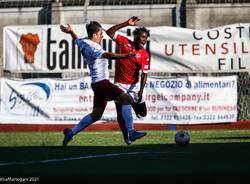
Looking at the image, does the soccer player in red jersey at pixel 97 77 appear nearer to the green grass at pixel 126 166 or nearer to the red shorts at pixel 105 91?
the red shorts at pixel 105 91

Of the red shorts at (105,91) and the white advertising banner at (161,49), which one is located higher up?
the white advertising banner at (161,49)

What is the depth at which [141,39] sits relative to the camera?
1075cm

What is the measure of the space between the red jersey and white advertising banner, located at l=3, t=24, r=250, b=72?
6449mm

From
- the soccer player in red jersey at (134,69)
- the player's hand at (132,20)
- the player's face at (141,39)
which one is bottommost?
the soccer player in red jersey at (134,69)

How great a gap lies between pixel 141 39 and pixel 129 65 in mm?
606

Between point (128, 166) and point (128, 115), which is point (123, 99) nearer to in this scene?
point (128, 115)

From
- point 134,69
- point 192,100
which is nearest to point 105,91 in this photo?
point 134,69

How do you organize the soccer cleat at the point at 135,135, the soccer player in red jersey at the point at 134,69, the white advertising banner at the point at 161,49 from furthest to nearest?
the white advertising banner at the point at 161,49 < the soccer player in red jersey at the point at 134,69 < the soccer cleat at the point at 135,135

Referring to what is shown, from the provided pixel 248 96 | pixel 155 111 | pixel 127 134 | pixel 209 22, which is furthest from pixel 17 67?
pixel 209 22

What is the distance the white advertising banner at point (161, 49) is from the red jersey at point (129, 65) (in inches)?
254

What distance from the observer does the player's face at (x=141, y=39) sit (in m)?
10.7

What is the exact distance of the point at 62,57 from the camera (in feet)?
59.2

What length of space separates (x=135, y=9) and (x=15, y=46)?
973 cm

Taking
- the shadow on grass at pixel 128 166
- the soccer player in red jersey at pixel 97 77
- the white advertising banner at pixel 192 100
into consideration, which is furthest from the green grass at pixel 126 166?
the white advertising banner at pixel 192 100
